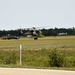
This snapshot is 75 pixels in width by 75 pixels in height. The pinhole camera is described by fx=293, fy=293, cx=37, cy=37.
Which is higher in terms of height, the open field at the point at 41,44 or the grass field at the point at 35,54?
the grass field at the point at 35,54

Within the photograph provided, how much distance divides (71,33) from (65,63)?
153 meters

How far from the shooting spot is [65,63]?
1850 cm

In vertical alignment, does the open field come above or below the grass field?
below

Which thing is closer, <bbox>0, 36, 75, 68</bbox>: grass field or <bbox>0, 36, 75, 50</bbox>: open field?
<bbox>0, 36, 75, 68</bbox>: grass field

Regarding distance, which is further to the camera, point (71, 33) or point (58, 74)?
point (71, 33)

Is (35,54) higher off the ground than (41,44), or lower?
higher

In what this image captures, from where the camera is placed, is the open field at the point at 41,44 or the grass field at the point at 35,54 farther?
the open field at the point at 41,44

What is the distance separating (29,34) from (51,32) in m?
39.5

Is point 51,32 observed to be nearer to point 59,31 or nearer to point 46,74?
point 59,31

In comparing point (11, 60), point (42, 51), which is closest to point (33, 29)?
point (42, 51)

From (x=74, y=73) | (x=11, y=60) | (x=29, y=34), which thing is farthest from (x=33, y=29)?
(x=74, y=73)

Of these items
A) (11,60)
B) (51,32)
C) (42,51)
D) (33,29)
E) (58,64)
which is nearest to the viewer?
(58,64)

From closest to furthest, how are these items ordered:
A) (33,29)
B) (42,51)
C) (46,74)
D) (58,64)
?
(46,74)
(58,64)
(42,51)
(33,29)

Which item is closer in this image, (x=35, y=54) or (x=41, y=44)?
(x=35, y=54)
